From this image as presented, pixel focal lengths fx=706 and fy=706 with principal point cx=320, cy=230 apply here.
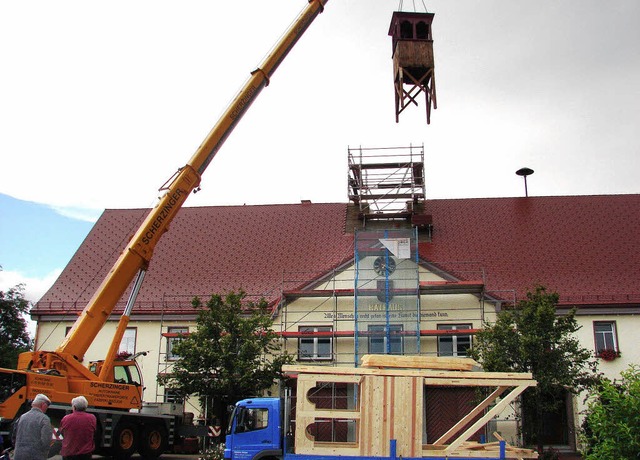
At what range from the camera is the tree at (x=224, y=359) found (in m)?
23.6

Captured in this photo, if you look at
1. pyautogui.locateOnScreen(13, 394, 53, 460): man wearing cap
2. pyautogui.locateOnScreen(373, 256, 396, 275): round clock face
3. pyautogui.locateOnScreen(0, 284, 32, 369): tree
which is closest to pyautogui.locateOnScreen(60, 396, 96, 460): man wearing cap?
pyautogui.locateOnScreen(13, 394, 53, 460): man wearing cap

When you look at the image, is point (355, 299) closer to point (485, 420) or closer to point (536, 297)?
point (536, 297)

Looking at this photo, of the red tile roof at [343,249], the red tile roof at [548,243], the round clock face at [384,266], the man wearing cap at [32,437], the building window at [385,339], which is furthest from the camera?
the red tile roof at [343,249]

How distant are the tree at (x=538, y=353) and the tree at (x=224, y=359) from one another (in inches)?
281

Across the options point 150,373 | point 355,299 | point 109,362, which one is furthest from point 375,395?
point 150,373

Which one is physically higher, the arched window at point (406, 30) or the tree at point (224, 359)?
the arched window at point (406, 30)

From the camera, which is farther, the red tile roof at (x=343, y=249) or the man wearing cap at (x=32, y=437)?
the red tile roof at (x=343, y=249)

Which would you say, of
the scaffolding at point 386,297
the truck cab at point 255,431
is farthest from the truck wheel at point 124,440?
the scaffolding at point 386,297

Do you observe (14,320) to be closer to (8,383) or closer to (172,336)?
(172,336)

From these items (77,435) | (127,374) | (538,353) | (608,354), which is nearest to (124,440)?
(127,374)

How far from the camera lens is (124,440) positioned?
20047 millimetres

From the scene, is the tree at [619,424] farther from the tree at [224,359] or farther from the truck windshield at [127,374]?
the truck windshield at [127,374]

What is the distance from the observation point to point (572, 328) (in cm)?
2205

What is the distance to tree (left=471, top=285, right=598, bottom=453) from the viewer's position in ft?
70.4
